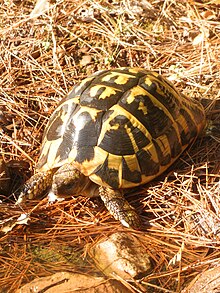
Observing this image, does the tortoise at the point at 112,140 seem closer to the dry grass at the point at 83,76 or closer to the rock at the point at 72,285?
the dry grass at the point at 83,76

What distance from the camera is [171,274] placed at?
3004 mm

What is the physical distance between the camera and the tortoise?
3.38 metres

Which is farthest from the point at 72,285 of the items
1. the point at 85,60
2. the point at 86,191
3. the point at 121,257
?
the point at 85,60

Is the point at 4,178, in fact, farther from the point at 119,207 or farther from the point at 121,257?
the point at 121,257

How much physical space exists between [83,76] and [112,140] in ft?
3.89

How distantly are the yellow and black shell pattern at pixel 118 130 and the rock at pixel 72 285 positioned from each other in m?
0.68

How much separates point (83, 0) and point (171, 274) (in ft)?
9.41

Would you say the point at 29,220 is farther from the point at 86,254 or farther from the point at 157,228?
the point at 157,228

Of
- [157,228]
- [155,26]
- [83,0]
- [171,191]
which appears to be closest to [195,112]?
[171,191]

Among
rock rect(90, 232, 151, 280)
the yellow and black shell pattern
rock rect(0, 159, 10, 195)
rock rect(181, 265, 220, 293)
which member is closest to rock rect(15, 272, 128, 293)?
rock rect(90, 232, 151, 280)

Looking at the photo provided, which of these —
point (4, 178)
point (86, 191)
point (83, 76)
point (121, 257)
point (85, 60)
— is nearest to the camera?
point (121, 257)

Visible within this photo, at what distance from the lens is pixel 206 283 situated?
9.30 feet

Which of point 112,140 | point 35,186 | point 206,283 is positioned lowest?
point 206,283

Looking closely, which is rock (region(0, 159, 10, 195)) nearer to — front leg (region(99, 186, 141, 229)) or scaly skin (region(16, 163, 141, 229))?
scaly skin (region(16, 163, 141, 229))
